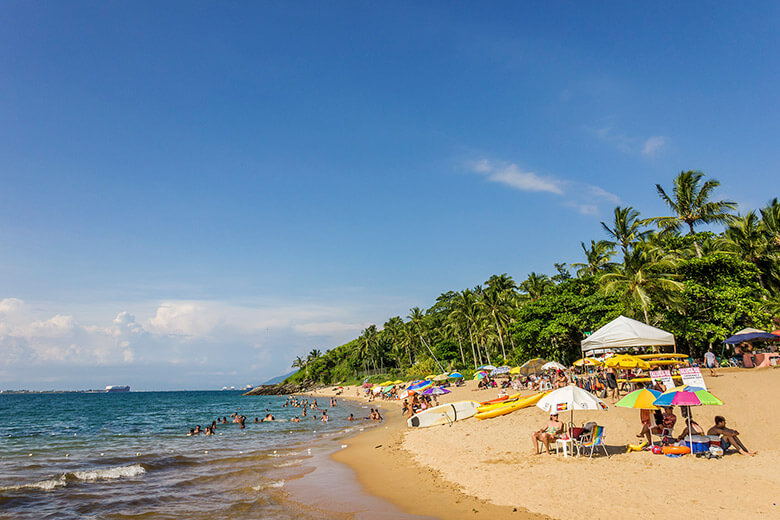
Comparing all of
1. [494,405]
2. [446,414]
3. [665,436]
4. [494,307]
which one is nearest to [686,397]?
[665,436]

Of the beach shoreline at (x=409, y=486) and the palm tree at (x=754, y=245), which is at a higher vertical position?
the palm tree at (x=754, y=245)

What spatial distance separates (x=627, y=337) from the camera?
1717cm

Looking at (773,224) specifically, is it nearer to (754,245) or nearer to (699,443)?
(754,245)

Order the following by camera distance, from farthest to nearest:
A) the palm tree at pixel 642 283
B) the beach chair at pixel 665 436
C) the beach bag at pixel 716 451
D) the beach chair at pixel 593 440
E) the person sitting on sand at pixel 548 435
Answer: the palm tree at pixel 642 283 → the person sitting on sand at pixel 548 435 → the beach chair at pixel 593 440 → the beach chair at pixel 665 436 → the beach bag at pixel 716 451

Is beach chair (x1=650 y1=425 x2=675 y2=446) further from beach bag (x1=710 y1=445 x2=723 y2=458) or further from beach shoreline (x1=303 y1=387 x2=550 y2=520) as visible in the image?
beach shoreline (x1=303 y1=387 x2=550 y2=520)

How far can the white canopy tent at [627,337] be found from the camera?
17156mm

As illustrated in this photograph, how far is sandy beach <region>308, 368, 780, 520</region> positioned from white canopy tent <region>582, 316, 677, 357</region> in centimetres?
246

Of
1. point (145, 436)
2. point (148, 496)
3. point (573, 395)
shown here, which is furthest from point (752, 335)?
point (145, 436)

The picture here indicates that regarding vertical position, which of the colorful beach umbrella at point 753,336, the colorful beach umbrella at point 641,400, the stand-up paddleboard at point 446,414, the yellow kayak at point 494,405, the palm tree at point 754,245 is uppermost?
the palm tree at point 754,245

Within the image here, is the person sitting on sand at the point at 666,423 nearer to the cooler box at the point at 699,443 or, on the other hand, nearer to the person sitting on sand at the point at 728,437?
the cooler box at the point at 699,443

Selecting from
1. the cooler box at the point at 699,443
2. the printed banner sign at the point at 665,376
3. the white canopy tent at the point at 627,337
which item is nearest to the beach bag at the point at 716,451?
the cooler box at the point at 699,443

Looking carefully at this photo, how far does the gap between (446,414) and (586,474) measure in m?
12.1

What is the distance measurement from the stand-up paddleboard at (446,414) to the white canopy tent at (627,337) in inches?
262

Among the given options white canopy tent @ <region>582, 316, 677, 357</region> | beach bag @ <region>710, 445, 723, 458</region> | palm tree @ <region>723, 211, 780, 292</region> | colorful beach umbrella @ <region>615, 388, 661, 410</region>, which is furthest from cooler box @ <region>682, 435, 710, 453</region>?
palm tree @ <region>723, 211, 780, 292</region>
